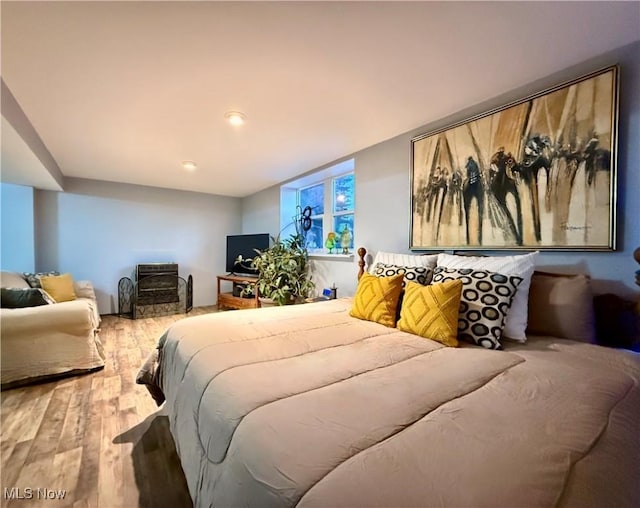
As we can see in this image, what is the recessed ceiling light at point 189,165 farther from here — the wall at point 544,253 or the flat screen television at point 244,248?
the wall at point 544,253

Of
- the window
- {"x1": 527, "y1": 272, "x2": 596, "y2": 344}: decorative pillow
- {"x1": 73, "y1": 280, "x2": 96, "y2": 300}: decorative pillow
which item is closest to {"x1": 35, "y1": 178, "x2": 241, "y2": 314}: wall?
{"x1": 73, "y1": 280, "x2": 96, "y2": 300}: decorative pillow

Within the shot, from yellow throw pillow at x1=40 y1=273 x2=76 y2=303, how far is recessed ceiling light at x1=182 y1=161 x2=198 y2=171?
2.01 meters

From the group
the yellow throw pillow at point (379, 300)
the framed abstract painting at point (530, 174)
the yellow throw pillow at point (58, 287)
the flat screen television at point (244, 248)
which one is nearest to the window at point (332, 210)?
the flat screen television at point (244, 248)

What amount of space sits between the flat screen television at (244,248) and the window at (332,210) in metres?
0.79

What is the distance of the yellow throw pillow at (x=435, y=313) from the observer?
1411 mm

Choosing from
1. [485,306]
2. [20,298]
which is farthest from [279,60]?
[20,298]

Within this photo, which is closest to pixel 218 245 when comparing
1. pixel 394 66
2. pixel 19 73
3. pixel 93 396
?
pixel 93 396

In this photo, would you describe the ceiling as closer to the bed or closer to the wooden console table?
the bed

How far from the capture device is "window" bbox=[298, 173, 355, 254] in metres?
3.50

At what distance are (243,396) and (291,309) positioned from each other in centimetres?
118

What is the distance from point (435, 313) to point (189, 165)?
130 inches
